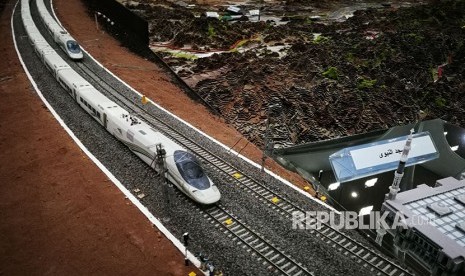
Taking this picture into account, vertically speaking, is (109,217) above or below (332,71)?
below

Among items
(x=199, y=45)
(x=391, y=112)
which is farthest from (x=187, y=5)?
(x=391, y=112)

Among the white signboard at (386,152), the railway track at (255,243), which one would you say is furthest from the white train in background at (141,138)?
the white signboard at (386,152)

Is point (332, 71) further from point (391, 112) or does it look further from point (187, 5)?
point (187, 5)

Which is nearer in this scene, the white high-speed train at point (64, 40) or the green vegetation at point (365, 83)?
the green vegetation at point (365, 83)

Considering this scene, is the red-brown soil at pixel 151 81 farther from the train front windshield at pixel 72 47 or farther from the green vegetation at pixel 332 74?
the green vegetation at pixel 332 74

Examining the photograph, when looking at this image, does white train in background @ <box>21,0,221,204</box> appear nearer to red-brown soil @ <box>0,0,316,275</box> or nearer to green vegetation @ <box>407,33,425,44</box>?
red-brown soil @ <box>0,0,316,275</box>

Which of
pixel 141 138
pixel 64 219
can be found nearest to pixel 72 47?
pixel 141 138
